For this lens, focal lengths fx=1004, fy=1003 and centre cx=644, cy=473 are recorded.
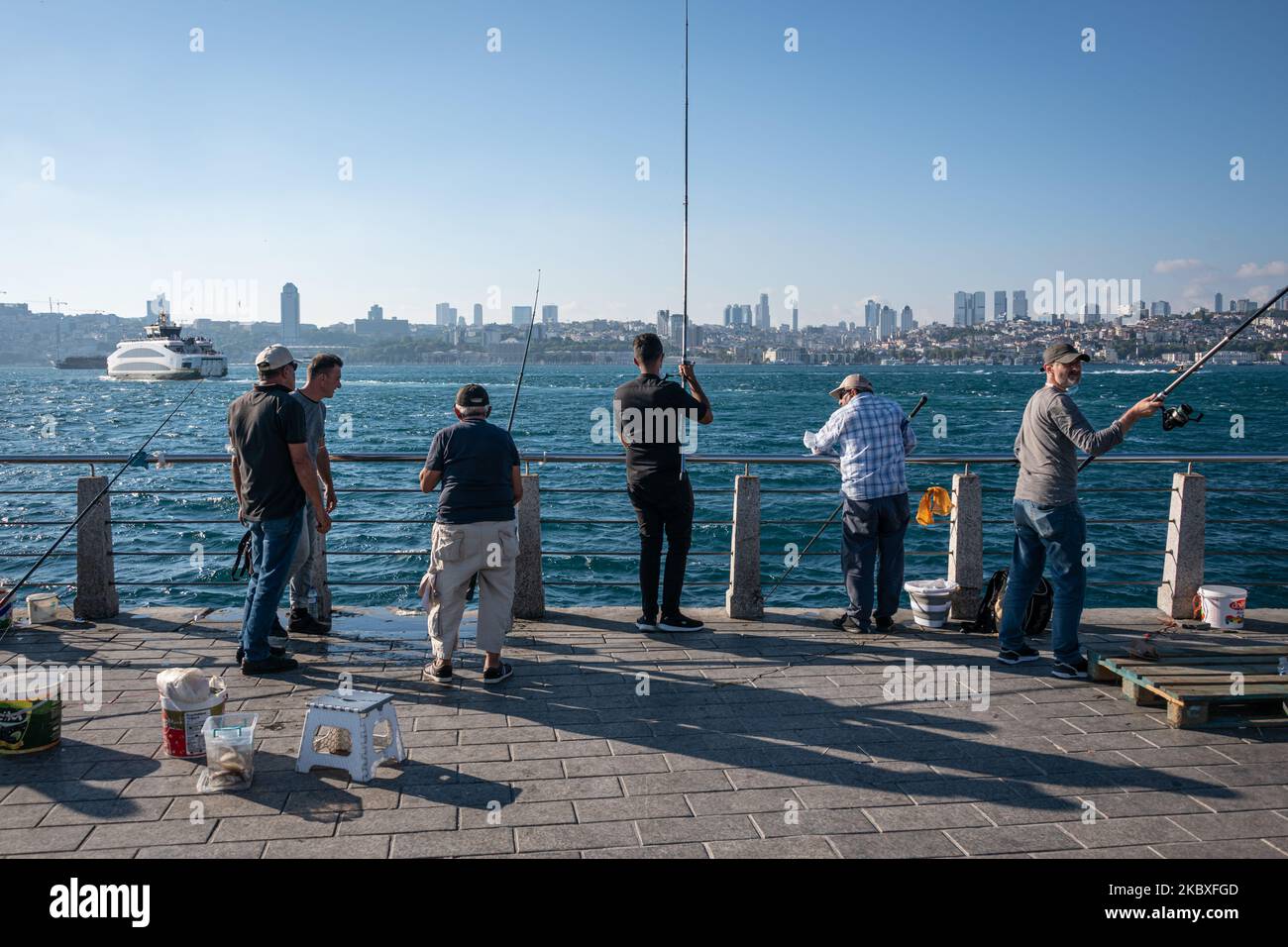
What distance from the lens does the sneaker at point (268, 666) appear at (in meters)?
6.48

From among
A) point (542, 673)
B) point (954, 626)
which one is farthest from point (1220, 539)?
point (542, 673)

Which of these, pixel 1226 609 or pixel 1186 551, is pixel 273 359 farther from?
pixel 1226 609

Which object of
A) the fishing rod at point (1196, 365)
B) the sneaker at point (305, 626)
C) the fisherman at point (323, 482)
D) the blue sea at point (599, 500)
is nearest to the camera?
the fishing rod at point (1196, 365)

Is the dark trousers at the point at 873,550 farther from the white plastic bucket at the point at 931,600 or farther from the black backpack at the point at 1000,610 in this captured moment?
the black backpack at the point at 1000,610

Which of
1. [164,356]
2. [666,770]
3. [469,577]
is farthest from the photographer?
[164,356]

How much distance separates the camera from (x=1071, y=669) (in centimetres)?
648

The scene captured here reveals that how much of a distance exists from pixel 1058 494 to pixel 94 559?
7.01 m

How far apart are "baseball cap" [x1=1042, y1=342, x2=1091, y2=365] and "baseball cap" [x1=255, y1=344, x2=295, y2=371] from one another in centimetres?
481

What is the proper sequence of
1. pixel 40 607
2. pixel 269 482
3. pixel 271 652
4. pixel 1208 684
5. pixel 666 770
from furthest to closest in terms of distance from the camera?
pixel 40 607, pixel 271 652, pixel 269 482, pixel 1208 684, pixel 666 770

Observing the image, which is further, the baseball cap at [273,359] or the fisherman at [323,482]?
the fisherman at [323,482]

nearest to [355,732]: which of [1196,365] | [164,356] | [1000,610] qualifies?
A: [1000,610]

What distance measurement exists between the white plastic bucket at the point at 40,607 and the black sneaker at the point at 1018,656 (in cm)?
699

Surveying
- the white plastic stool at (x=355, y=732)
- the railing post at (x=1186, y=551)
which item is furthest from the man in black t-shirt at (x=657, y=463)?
the railing post at (x=1186, y=551)

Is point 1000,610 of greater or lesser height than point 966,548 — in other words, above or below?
below
